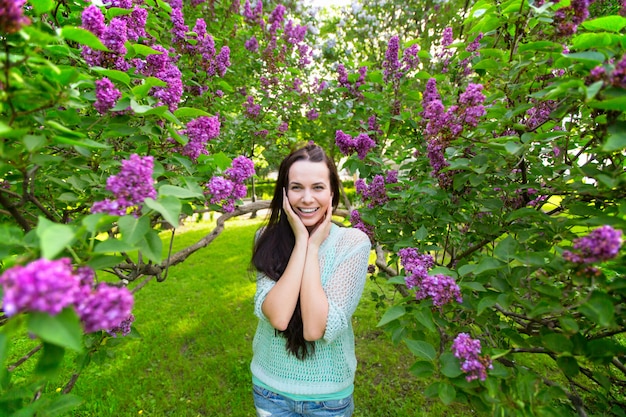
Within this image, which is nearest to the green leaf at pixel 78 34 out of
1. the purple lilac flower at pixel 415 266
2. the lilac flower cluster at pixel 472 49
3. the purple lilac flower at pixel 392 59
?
the purple lilac flower at pixel 415 266

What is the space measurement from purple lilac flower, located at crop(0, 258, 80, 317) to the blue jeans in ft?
4.90

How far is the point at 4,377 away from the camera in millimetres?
1161

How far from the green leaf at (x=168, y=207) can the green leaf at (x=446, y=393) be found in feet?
3.15

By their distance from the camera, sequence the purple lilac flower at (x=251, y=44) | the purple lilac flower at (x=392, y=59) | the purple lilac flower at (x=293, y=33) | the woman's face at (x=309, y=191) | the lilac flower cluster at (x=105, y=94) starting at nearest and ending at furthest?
the lilac flower cluster at (x=105, y=94) → the woman's face at (x=309, y=191) → the purple lilac flower at (x=392, y=59) → the purple lilac flower at (x=251, y=44) → the purple lilac flower at (x=293, y=33)

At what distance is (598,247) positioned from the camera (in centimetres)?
84

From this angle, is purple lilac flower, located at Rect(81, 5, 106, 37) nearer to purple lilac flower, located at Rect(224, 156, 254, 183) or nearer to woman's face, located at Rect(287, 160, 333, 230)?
purple lilac flower, located at Rect(224, 156, 254, 183)

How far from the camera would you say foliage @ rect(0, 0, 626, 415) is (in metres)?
0.88

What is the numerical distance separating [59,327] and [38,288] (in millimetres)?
83

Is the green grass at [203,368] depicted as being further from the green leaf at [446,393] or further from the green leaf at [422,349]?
the green leaf at [446,393]

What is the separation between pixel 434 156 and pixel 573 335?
1.01 metres

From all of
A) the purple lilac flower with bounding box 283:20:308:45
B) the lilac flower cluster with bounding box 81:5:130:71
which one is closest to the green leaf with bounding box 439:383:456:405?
the lilac flower cluster with bounding box 81:5:130:71

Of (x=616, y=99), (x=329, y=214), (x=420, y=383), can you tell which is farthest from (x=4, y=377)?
(x=420, y=383)

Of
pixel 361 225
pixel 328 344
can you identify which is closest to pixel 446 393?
pixel 328 344

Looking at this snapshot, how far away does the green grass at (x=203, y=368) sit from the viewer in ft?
10.5
